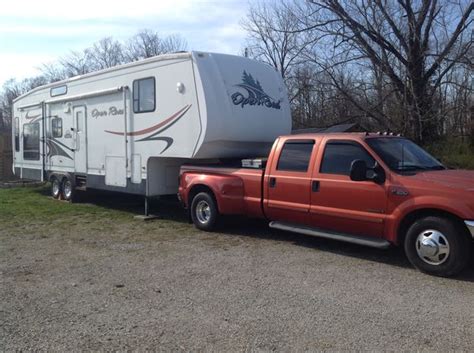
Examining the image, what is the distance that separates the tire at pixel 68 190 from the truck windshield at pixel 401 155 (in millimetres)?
8742

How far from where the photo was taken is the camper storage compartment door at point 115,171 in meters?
11.3

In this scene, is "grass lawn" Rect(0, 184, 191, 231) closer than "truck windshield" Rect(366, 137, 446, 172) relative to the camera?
No

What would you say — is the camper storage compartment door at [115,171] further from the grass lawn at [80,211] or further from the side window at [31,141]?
the side window at [31,141]

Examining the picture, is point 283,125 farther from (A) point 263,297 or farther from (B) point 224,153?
(A) point 263,297

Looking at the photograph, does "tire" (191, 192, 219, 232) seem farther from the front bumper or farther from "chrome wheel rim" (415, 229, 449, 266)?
the front bumper

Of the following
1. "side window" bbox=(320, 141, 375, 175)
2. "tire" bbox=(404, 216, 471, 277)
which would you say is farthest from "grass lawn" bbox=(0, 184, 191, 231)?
"tire" bbox=(404, 216, 471, 277)

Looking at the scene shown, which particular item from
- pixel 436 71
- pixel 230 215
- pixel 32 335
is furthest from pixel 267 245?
pixel 436 71

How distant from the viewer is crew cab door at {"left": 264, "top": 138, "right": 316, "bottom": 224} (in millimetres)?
7707

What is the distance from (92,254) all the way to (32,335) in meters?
3.24

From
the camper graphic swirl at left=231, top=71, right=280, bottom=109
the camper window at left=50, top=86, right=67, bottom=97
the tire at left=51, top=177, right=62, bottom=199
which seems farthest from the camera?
the tire at left=51, top=177, right=62, bottom=199

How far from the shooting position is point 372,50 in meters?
20.2

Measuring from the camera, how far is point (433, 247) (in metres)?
6.20

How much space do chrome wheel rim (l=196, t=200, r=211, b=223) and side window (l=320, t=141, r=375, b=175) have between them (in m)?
2.66

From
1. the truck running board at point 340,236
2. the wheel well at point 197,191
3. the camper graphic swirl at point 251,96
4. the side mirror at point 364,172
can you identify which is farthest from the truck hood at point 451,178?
the camper graphic swirl at point 251,96
